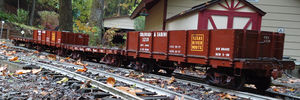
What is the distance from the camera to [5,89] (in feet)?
16.9

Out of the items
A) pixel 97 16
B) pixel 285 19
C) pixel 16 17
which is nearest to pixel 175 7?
pixel 285 19

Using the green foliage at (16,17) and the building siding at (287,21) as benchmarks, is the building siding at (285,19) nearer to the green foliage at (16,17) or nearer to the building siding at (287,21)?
the building siding at (287,21)

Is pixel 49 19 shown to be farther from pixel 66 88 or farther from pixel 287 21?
pixel 66 88

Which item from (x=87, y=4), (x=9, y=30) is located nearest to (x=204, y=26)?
(x=9, y=30)

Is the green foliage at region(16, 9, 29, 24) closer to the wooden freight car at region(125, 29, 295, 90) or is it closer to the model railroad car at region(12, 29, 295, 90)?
the model railroad car at region(12, 29, 295, 90)

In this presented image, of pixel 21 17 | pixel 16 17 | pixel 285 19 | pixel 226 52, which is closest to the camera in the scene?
pixel 226 52

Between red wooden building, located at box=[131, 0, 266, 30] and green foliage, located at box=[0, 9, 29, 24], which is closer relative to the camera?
red wooden building, located at box=[131, 0, 266, 30]

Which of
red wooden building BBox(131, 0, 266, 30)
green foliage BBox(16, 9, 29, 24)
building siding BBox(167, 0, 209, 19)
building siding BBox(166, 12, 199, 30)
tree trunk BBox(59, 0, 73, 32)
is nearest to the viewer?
red wooden building BBox(131, 0, 266, 30)

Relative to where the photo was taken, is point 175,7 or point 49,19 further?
point 49,19

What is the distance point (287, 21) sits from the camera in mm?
13422

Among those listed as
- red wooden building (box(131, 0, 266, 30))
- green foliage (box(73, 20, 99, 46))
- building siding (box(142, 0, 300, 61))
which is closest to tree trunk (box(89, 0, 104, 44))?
green foliage (box(73, 20, 99, 46))

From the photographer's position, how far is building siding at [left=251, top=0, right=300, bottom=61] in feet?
43.8

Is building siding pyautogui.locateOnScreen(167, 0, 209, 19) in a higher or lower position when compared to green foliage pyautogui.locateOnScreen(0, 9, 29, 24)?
lower

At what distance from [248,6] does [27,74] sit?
30.8ft
